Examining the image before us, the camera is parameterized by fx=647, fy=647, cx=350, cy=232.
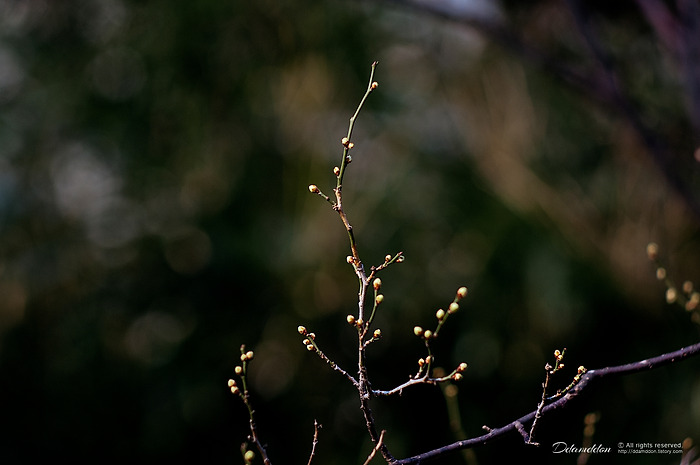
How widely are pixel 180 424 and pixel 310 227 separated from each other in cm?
87

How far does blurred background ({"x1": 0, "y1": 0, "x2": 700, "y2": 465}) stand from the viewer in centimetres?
220

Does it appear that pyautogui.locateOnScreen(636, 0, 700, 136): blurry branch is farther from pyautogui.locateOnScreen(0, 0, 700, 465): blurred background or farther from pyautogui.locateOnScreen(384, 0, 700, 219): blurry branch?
pyautogui.locateOnScreen(0, 0, 700, 465): blurred background

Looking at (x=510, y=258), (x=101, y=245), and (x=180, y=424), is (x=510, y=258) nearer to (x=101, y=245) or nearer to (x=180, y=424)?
(x=180, y=424)

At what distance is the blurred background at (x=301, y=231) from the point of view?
Result: 7.20 feet

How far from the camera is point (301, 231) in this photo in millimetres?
2436

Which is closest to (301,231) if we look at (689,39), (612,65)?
(612,65)

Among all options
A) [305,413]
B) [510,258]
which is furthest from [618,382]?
[305,413]

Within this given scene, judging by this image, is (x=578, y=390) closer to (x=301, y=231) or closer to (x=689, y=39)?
(x=689, y=39)

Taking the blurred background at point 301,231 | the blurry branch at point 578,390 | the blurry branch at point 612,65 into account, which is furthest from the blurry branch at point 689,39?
the blurry branch at point 578,390

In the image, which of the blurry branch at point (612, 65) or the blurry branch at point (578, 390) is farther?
the blurry branch at point (612, 65)

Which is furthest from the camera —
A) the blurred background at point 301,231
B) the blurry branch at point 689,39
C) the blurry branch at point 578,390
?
the blurred background at point 301,231

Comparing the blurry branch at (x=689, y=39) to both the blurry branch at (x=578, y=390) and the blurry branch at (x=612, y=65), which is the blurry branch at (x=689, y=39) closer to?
the blurry branch at (x=612, y=65)

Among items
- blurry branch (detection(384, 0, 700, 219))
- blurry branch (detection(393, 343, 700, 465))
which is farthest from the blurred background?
blurry branch (detection(393, 343, 700, 465))

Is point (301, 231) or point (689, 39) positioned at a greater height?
point (301, 231)
